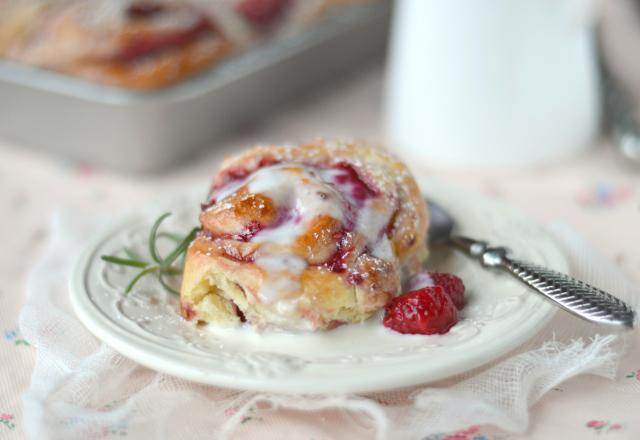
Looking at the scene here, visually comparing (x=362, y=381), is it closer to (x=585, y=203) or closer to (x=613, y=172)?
(x=585, y=203)

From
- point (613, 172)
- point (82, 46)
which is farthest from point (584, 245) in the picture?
point (82, 46)

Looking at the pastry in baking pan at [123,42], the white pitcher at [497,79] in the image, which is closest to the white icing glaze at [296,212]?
the white pitcher at [497,79]

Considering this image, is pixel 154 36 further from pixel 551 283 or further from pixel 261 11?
pixel 551 283

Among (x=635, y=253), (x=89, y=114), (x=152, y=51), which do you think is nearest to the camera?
(x=635, y=253)

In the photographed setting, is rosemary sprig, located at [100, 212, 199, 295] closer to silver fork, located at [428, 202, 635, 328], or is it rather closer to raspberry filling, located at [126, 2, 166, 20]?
silver fork, located at [428, 202, 635, 328]

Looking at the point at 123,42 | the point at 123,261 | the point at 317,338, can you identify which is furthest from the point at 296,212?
the point at 123,42

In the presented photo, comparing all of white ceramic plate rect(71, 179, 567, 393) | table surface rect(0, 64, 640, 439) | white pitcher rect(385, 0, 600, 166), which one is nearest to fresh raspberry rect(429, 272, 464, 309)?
white ceramic plate rect(71, 179, 567, 393)
